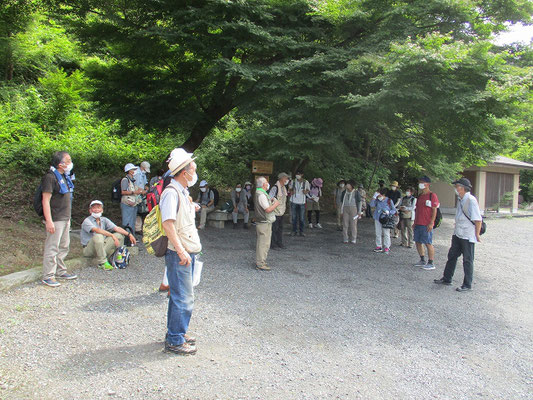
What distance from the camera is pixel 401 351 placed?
4.13 metres

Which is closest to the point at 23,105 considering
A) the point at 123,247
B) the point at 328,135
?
the point at 123,247

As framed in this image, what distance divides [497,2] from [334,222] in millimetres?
9113

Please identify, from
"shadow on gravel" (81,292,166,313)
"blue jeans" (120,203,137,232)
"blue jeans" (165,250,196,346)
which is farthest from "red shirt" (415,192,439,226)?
"blue jeans" (120,203,137,232)

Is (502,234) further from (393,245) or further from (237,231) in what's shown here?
(237,231)

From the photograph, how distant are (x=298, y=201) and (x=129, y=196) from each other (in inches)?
195

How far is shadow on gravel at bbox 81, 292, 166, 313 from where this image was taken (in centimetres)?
485

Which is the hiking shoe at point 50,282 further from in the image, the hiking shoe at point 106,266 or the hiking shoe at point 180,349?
the hiking shoe at point 180,349

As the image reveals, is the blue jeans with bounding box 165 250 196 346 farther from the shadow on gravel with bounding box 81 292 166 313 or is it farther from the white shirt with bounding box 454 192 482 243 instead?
the white shirt with bounding box 454 192 482 243

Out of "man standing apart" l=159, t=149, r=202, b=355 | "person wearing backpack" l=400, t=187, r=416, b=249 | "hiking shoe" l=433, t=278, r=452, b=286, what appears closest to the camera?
"man standing apart" l=159, t=149, r=202, b=355

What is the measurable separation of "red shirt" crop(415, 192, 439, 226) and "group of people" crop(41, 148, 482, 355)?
2 cm

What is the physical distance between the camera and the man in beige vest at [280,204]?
895cm

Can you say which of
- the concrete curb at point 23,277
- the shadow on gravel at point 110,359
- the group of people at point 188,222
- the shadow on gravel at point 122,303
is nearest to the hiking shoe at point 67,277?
the group of people at point 188,222

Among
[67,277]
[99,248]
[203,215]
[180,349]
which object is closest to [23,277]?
[67,277]

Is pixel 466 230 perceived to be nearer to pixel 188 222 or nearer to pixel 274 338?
pixel 274 338
